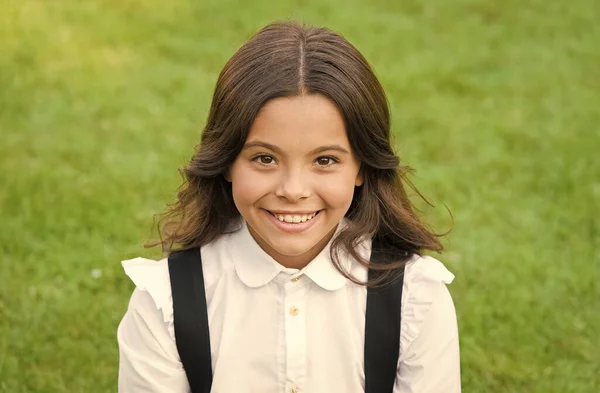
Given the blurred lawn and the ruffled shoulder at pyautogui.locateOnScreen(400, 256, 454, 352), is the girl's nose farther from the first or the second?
the blurred lawn

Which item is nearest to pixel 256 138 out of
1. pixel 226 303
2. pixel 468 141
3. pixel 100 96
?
pixel 226 303

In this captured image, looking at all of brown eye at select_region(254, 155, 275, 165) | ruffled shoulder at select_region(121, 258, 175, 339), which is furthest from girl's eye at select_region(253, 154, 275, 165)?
ruffled shoulder at select_region(121, 258, 175, 339)

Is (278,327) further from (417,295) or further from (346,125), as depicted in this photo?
(346,125)

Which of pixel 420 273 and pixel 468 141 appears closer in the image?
pixel 420 273

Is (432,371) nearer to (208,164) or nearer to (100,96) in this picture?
(208,164)

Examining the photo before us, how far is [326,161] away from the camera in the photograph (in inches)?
83.7

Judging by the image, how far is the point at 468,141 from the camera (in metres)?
4.57

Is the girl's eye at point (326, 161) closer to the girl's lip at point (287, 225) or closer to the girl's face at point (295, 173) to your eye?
the girl's face at point (295, 173)

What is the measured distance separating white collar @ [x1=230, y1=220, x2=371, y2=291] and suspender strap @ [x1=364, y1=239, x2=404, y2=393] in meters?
0.09

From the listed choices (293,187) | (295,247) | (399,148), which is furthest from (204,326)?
(399,148)

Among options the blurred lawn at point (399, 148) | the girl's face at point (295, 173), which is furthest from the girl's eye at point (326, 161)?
the blurred lawn at point (399, 148)

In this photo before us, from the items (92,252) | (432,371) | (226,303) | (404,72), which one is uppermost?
(404,72)

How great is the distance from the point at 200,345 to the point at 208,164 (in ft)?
1.34

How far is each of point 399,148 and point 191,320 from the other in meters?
1.98
